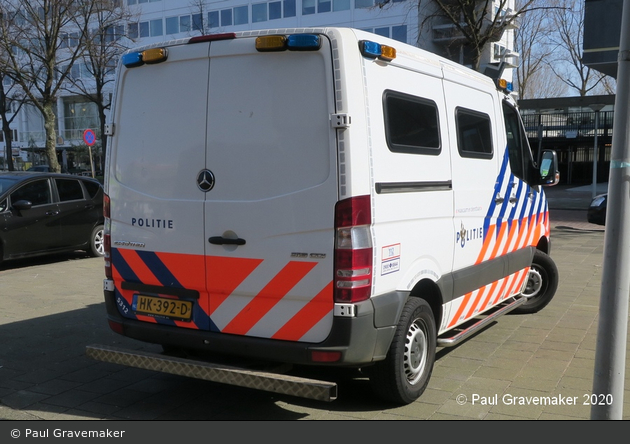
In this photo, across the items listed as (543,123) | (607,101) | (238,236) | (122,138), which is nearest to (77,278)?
(122,138)

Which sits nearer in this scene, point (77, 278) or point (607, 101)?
point (77, 278)

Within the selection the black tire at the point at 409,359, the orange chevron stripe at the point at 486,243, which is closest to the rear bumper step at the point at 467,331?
the black tire at the point at 409,359

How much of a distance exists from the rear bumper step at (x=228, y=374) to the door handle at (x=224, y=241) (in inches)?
31.3

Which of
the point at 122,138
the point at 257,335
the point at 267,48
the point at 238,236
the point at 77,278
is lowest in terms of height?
the point at 77,278

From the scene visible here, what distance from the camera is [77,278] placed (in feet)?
32.8

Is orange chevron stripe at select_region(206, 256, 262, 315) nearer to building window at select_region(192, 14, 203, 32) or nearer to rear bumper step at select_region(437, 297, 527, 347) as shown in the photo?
rear bumper step at select_region(437, 297, 527, 347)

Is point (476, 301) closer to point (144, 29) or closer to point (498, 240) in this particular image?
point (498, 240)

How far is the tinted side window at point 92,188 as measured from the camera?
12.2m

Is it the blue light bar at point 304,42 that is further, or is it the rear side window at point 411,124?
the rear side window at point 411,124

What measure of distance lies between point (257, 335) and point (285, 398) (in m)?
0.81

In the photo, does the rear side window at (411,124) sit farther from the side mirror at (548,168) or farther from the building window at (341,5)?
the building window at (341,5)

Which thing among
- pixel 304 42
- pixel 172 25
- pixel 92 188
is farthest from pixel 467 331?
pixel 172 25

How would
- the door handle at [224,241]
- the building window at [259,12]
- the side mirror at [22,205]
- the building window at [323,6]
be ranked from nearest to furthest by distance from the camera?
the door handle at [224,241] → the side mirror at [22,205] → the building window at [323,6] → the building window at [259,12]
